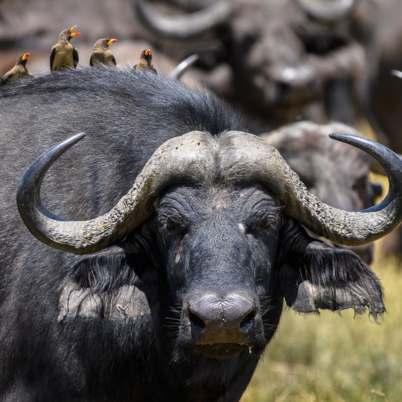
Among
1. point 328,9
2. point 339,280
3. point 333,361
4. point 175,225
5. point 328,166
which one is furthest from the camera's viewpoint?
point 328,9

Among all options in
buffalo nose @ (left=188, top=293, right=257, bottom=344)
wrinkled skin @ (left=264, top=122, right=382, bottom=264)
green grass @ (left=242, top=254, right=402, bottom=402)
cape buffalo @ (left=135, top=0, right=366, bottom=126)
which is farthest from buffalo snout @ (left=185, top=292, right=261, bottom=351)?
cape buffalo @ (left=135, top=0, right=366, bottom=126)

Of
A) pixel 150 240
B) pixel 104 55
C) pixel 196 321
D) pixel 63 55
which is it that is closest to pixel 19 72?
pixel 63 55

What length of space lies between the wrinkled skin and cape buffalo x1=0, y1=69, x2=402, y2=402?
3592 millimetres

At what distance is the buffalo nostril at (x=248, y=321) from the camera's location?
18.0ft

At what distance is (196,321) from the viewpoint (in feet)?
18.1

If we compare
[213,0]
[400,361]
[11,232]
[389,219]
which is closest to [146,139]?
[11,232]

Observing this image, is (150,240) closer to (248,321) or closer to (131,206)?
(131,206)

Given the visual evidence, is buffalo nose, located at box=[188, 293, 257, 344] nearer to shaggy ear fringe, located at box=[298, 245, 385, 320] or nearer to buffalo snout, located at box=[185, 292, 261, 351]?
buffalo snout, located at box=[185, 292, 261, 351]

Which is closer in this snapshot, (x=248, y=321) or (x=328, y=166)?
(x=248, y=321)

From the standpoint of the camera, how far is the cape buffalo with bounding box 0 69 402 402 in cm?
573

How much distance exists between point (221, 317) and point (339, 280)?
942 mm

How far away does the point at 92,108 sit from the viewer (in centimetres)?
676

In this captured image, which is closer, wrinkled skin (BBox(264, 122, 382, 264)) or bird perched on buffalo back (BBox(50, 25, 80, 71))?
bird perched on buffalo back (BBox(50, 25, 80, 71))

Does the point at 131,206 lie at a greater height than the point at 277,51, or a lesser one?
greater
